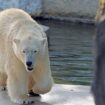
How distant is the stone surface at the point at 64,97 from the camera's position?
390 centimetres

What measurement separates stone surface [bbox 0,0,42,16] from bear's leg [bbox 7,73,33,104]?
13438 mm

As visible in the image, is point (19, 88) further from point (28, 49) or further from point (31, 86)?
point (28, 49)

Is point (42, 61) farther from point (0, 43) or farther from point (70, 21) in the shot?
point (70, 21)

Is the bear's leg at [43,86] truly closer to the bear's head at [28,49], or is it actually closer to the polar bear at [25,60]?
the polar bear at [25,60]

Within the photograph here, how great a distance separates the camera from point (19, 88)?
151 inches

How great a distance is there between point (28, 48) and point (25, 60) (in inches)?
4.5

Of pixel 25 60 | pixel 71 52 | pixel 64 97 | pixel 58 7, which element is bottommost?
pixel 58 7

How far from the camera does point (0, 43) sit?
4172 millimetres

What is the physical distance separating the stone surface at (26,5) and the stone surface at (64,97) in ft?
42.3

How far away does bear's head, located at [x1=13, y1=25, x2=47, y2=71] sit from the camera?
12.0 feet

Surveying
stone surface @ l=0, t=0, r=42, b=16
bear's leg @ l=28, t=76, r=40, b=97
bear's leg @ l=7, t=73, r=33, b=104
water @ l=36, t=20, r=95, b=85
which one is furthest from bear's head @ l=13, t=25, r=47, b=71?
stone surface @ l=0, t=0, r=42, b=16

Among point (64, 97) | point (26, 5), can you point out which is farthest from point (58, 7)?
point (64, 97)

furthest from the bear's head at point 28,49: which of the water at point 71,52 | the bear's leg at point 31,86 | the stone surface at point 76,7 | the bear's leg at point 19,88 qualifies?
the stone surface at point 76,7

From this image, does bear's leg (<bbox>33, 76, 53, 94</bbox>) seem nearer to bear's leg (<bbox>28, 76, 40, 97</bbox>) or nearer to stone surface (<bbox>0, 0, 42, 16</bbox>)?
bear's leg (<bbox>28, 76, 40, 97</bbox>)
